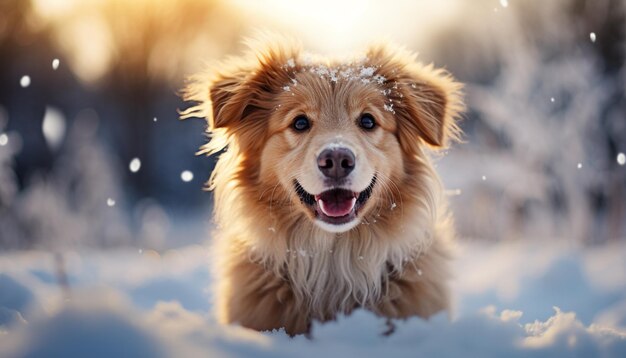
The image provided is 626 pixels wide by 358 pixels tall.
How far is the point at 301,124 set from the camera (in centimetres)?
359

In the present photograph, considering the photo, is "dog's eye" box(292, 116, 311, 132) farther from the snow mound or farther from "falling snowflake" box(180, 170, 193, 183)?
"falling snowflake" box(180, 170, 193, 183)

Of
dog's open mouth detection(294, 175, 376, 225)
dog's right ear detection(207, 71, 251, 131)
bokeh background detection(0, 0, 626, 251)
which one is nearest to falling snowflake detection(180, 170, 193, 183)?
bokeh background detection(0, 0, 626, 251)

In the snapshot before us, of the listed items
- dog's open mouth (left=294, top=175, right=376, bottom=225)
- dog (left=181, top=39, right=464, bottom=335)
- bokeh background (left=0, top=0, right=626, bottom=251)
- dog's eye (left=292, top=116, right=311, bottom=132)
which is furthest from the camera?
bokeh background (left=0, top=0, right=626, bottom=251)

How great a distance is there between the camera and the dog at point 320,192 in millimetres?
3451

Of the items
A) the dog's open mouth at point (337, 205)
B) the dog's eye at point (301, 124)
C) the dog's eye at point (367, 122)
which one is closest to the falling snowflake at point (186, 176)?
the dog's eye at point (301, 124)

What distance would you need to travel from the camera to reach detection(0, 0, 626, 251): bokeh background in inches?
302

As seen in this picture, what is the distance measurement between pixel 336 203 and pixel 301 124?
1.84 feet

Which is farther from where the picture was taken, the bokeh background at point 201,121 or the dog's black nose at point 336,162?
the bokeh background at point 201,121

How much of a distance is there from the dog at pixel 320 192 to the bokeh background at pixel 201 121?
1.62 ft

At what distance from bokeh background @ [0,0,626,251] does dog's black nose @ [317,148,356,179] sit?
1332 millimetres

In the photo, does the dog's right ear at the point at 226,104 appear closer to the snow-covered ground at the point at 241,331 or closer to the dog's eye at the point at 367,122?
the dog's eye at the point at 367,122

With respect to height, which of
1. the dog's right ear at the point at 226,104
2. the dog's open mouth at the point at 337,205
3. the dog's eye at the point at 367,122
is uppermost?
the dog's right ear at the point at 226,104

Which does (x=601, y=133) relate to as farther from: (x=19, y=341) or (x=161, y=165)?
(x=161, y=165)

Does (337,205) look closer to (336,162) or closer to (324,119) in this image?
(336,162)
